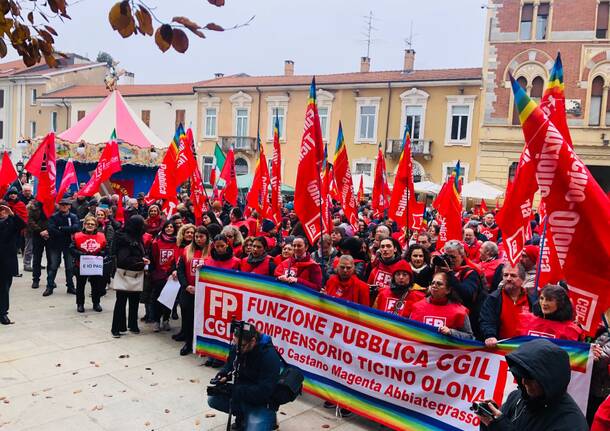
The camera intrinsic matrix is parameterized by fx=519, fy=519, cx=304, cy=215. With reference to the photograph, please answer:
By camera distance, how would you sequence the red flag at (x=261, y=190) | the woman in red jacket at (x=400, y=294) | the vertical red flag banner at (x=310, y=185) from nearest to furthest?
the woman in red jacket at (x=400, y=294), the vertical red flag banner at (x=310, y=185), the red flag at (x=261, y=190)

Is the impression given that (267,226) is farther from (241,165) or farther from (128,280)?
(241,165)

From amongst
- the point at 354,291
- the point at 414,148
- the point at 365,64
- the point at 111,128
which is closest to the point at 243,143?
the point at 365,64

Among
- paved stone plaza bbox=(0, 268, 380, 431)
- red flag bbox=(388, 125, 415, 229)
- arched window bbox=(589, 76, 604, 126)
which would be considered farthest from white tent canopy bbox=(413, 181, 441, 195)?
paved stone plaza bbox=(0, 268, 380, 431)

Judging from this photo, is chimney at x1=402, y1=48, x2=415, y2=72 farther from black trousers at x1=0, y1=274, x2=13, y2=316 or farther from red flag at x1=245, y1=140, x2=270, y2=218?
black trousers at x1=0, y1=274, x2=13, y2=316

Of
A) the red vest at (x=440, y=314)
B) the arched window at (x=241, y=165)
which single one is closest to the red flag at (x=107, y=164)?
the red vest at (x=440, y=314)

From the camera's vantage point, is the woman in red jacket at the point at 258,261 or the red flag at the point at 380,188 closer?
the woman in red jacket at the point at 258,261

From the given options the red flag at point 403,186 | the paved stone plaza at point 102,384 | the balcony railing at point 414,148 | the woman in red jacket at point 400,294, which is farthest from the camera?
the balcony railing at point 414,148

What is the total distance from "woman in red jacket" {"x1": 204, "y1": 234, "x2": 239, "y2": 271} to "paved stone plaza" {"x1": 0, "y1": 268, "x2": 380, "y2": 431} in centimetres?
127

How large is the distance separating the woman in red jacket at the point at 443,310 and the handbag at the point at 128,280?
416cm

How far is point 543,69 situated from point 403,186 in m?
21.8

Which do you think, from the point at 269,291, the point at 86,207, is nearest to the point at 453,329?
the point at 269,291

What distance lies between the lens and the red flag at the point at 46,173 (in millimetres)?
9258

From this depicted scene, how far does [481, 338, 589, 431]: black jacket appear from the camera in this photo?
2.37 metres

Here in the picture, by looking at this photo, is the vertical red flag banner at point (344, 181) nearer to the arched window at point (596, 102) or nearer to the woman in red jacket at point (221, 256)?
the woman in red jacket at point (221, 256)
